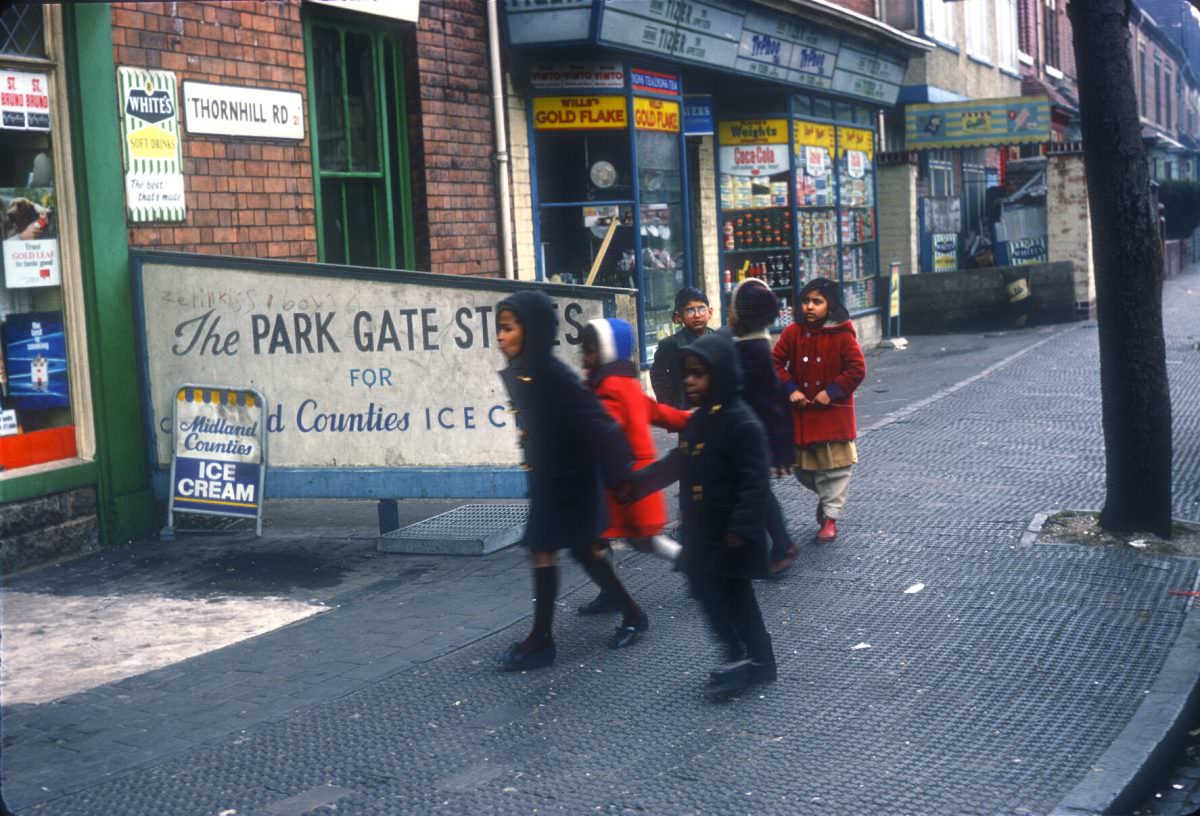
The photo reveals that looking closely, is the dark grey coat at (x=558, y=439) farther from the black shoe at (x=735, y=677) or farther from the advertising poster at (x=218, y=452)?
the advertising poster at (x=218, y=452)

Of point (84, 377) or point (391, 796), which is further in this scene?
point (84, 377)

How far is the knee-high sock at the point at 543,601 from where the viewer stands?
605 cm

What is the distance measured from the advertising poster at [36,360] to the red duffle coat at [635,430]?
12.5 ft

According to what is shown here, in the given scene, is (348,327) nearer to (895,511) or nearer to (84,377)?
(84,377)

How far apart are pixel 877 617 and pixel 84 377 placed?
495 cm

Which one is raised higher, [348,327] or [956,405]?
[348,327]

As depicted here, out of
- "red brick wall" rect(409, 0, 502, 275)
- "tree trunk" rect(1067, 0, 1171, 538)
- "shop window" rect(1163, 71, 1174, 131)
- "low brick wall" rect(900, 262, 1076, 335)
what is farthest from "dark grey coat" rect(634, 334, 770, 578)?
"shop window" rect(1163, 71, 1174, 131)

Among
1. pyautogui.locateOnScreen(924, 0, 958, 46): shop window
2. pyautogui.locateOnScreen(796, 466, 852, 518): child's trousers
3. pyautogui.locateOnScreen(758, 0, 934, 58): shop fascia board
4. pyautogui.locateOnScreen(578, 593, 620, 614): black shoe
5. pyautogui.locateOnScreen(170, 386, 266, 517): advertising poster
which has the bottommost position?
pyautogui.locateOnScreen(578, 593, 620, 614): black shoe

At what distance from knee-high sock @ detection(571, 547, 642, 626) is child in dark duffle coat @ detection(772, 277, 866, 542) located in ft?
6.89

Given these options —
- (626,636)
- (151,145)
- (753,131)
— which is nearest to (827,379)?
(626,636)

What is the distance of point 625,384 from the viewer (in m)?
6.52


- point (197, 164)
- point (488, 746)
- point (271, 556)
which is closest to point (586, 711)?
point (488, 746)

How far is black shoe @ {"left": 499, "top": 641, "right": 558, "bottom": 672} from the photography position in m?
6.02

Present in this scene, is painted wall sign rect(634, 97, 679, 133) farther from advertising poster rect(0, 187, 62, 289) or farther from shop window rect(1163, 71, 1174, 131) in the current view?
shop window rect(1163, 71, 1174, 131)
